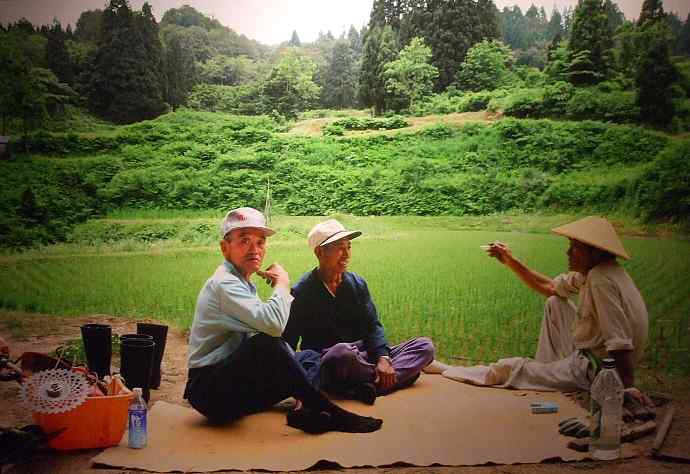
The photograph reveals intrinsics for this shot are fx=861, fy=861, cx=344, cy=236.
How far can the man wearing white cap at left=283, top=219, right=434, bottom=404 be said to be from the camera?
5.28m

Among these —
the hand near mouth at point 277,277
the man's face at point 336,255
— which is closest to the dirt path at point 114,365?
the hand near mouth at point 277,277

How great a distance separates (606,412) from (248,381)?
1860mm

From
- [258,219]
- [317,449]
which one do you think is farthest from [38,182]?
[317,449]

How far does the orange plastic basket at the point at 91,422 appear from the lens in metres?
4.23

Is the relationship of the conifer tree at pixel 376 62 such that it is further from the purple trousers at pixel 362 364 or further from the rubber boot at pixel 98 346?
the rubber boot at pixel 98 346

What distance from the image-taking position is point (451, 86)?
6.65 m

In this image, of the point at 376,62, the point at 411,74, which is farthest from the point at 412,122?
the point at 376,62

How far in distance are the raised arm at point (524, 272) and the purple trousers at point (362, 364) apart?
2.58ft

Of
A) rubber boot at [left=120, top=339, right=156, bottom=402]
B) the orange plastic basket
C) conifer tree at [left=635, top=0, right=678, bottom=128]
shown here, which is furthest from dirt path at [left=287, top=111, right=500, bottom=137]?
the orange plastic basket

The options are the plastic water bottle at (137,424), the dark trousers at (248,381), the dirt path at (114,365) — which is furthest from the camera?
the dark trousers at (248,381)

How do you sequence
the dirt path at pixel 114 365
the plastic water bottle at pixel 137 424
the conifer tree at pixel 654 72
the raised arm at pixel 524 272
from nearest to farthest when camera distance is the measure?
the dirt path at pixel 114 365
the plastic water bottle at pixel 137 424
the raised arm at pixel 524 272
the conifer tree at pixel 654 72

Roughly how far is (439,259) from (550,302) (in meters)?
1.05

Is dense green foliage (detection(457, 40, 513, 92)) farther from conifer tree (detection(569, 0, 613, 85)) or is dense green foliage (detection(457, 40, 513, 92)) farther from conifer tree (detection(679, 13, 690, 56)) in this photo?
conifer tree (detection(679, 13, 690, 56))

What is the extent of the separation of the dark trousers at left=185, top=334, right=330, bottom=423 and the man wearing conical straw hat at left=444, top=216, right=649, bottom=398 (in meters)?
1.43
